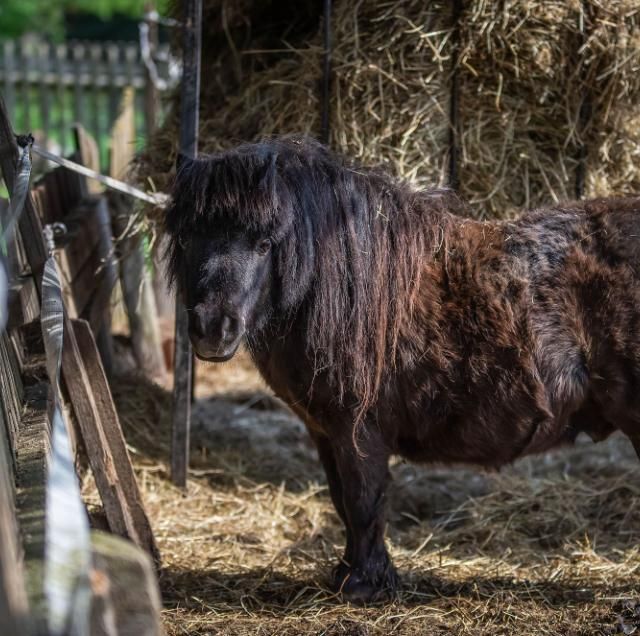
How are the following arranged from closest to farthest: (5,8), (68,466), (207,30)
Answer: (68,466), (207,30), (5,8)

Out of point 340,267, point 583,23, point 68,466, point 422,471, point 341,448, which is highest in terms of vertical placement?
point 583,23

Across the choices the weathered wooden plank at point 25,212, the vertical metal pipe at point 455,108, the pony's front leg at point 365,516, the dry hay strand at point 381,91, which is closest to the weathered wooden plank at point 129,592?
the pony's front leg at point 365,516

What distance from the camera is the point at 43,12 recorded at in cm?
2038

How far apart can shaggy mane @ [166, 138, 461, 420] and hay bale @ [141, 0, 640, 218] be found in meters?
1.08

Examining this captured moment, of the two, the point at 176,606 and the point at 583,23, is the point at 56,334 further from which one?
the point at 583,23

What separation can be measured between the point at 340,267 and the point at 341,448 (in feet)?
2.50

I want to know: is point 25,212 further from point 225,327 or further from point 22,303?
point 225,327

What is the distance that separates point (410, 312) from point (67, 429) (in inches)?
57.8

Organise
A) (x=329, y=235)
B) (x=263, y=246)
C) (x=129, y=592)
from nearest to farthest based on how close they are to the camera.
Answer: (x=129, y=592), (x=263, y=246), (x=329, y=235)

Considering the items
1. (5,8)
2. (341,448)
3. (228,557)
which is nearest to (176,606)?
(228,557)

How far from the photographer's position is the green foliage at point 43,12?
710 inches

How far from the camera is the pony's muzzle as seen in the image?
3055mm

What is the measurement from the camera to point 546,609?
11.7 ft

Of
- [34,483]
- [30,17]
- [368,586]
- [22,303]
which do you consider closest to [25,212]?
[22,303]
